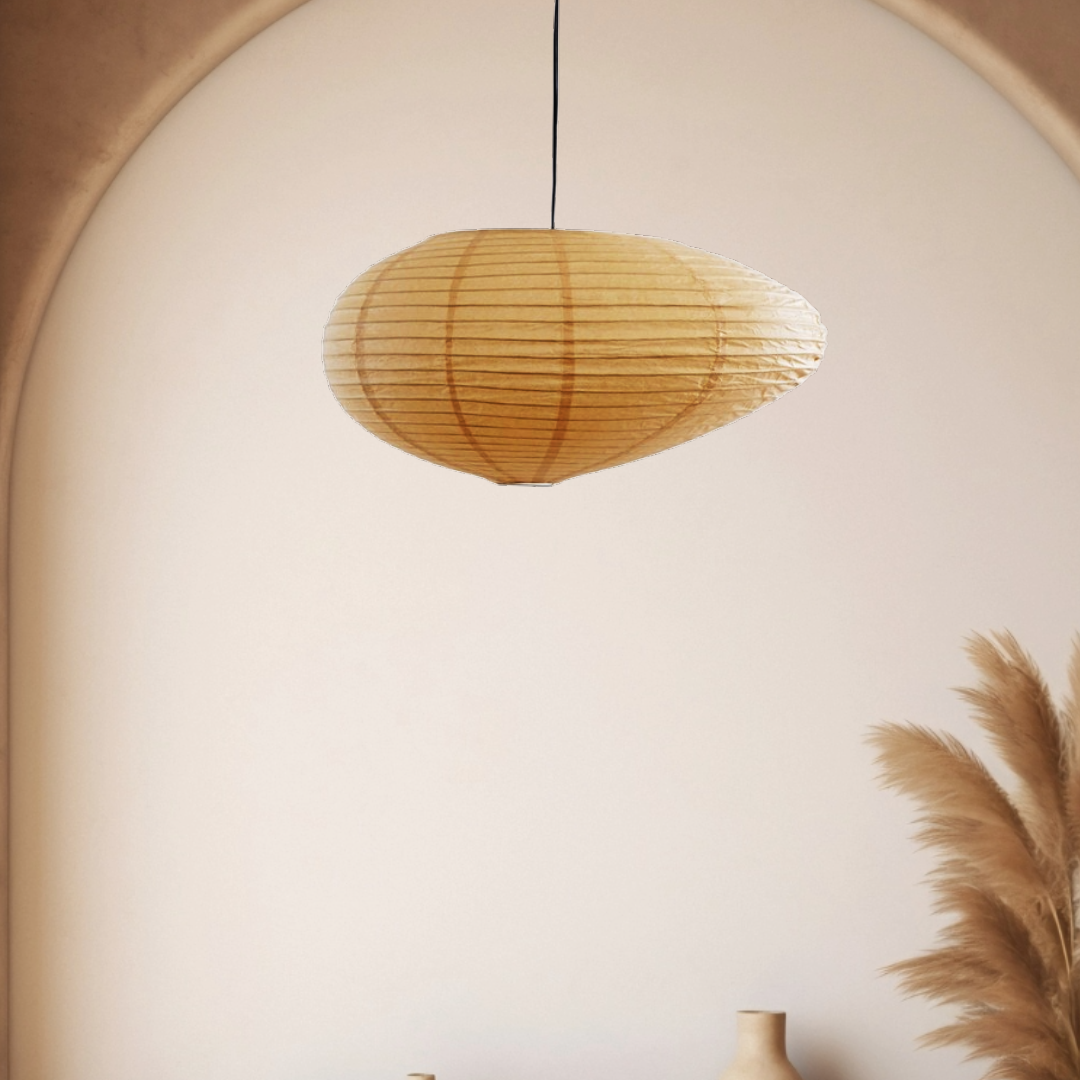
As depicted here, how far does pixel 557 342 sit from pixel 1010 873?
156cm

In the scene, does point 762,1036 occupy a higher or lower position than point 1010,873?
lower

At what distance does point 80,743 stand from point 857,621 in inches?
71.2

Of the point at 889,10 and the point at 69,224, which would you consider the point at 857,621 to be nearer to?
the point at 889,10

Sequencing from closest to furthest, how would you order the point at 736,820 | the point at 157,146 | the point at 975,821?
the point at 975,821 → the point at 736,820 → the point at 157,146

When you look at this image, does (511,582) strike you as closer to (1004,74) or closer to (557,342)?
(1004,74)

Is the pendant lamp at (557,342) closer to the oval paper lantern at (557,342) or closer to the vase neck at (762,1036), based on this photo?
the oval paper lantern at (557,342)

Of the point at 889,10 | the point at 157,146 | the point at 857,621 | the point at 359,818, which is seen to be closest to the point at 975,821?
the point at 857,621

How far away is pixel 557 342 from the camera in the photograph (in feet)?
4.07

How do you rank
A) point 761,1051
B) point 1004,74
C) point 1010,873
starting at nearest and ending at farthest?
point 1010,873, point 761,1051, point 1004,74

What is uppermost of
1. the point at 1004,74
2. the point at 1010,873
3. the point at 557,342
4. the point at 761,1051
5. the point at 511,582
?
the point at 1004,74

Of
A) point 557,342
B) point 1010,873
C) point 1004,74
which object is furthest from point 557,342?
point 1004,74

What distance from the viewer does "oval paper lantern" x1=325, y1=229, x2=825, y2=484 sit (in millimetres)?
1252

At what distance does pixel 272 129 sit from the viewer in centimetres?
296

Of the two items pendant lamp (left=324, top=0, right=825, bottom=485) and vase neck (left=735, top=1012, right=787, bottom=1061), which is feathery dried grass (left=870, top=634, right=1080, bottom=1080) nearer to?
vase neck (left=735, top=1012, right=787, bottom=1061)
